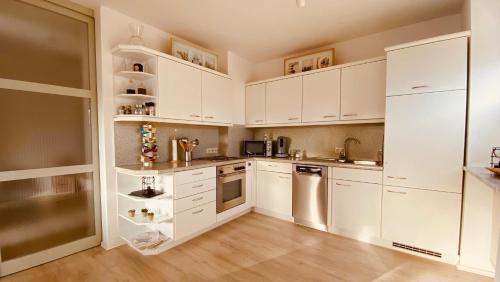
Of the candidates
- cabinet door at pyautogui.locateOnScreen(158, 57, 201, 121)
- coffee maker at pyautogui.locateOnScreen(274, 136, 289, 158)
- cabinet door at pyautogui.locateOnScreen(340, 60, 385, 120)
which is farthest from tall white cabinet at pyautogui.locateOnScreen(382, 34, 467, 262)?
cabinet door at pyautogui.locateOnScreen(158, 57, 201, 121)

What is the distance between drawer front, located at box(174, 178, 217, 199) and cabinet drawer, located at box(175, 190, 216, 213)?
44 millimetres

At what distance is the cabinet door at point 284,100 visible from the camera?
320cm

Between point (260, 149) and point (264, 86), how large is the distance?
42.3 inches

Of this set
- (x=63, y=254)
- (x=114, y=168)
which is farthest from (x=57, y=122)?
(x=63, y=254)

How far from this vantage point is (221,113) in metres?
3.28

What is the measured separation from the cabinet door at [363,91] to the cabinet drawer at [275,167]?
40.0 inches

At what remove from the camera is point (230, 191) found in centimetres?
302

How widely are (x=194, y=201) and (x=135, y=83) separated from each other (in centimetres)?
157

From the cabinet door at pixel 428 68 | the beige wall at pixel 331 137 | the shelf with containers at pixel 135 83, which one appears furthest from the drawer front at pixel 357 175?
the shelf with containers at pixel 135 83

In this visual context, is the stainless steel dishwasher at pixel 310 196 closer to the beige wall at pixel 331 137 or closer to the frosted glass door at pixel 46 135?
the beige wall at pixel 331 137

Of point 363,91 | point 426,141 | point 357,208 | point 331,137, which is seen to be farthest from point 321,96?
point 357,208

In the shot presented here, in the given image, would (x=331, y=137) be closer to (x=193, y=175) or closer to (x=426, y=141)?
(x=426, y=141)

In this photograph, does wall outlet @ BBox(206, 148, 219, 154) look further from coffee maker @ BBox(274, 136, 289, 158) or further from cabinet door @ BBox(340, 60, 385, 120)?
cabinet door @ BBox(340, 60, 385, 120)

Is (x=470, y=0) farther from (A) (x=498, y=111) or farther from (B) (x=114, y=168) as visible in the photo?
(B) (x=114, y=168)
